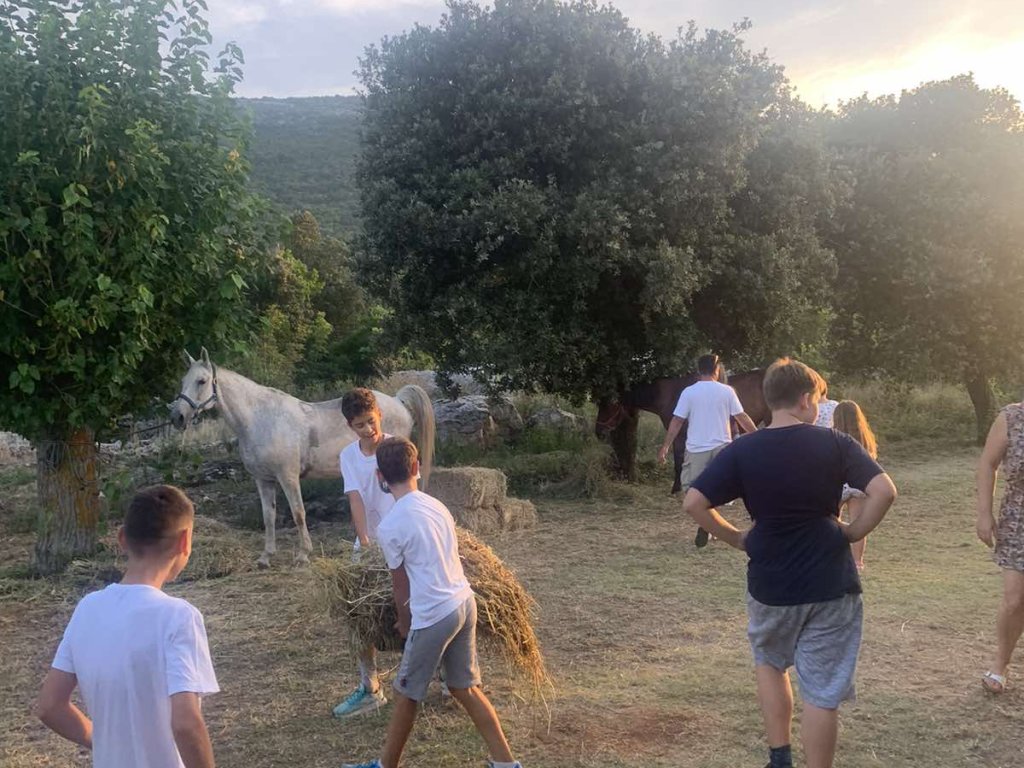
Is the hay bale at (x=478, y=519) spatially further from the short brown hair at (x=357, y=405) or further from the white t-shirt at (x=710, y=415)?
the short brown hair at (x=357, y=405)

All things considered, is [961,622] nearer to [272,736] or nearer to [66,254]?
[272,736]

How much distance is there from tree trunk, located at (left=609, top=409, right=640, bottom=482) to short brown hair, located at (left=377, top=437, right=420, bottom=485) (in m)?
9.76

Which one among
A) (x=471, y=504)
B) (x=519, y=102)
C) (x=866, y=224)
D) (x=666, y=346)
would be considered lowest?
(x=471, y=504)

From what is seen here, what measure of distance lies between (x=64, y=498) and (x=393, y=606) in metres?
5.23

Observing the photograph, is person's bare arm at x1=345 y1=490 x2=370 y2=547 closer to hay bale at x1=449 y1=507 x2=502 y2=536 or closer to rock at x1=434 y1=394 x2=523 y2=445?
hay bale at x1=449 y1=507 x2=502 y2=536

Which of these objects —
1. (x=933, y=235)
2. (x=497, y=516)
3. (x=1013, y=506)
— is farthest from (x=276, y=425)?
(x=933, y=235)

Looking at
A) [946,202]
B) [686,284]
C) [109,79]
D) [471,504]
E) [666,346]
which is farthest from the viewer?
[946,202]

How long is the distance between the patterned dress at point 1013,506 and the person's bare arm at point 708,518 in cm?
187

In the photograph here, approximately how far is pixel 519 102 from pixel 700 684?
318 inches

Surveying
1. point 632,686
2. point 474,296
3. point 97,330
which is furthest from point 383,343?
point 632,686

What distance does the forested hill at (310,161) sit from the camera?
4123 centimetres

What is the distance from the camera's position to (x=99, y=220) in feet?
22.9

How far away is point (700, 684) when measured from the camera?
498cm

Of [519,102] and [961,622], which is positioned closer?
[961,622]
